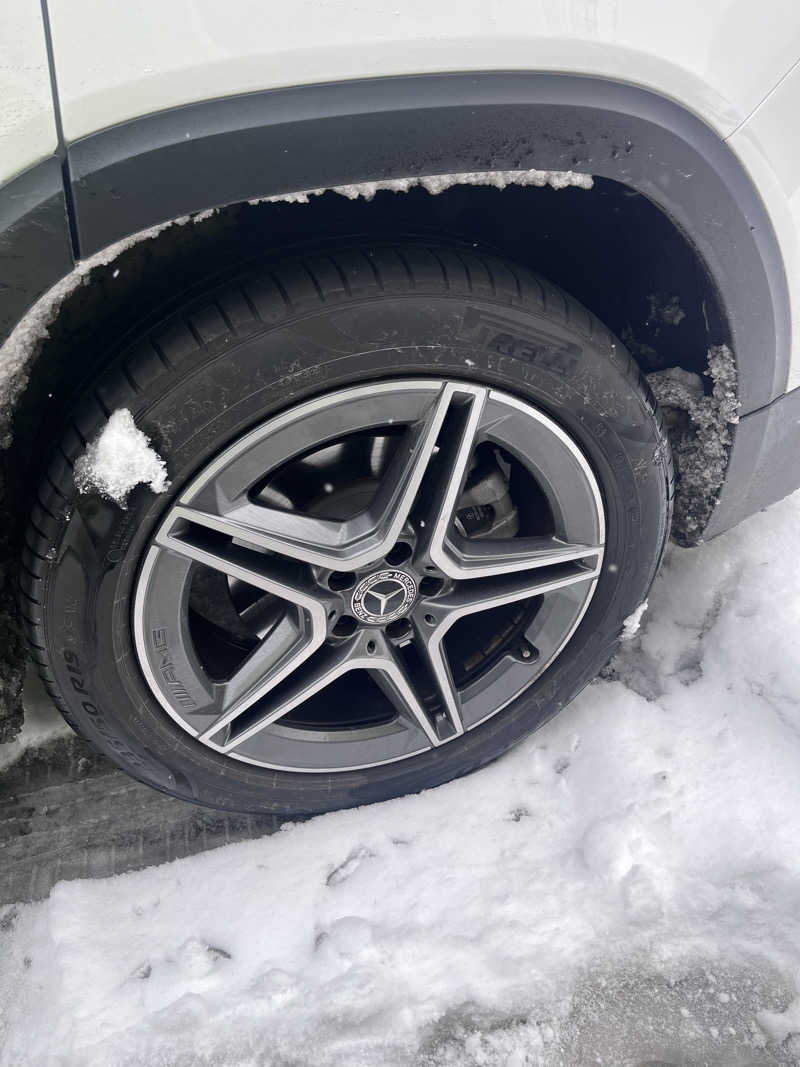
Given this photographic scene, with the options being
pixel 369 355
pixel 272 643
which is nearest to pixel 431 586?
pixel 272 643

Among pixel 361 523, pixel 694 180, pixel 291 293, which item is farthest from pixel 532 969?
pixel 694 180

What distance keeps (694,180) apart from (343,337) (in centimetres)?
64

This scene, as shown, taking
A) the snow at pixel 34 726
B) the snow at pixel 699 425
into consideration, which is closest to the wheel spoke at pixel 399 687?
the snow at pixel 699 425

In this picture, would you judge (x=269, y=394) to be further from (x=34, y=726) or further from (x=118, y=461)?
(x=34, y=726)

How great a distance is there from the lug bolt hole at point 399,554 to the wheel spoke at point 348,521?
0.05 m

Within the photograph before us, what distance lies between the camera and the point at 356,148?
3.67 ft

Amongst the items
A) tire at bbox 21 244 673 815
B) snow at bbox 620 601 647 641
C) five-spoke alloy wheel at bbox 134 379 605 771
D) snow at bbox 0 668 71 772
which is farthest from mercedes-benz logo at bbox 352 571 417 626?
snow at bbox 0 668 71 772

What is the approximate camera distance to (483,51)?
108cm

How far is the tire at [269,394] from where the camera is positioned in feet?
4.14

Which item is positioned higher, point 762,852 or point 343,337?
point 343,337

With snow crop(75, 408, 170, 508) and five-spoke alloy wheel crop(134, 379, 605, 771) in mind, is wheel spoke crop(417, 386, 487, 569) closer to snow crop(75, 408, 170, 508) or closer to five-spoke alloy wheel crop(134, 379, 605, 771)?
five-spoke alloy wheel crop(134, 379, 605, 771)

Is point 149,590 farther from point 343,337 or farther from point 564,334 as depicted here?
point 564,334

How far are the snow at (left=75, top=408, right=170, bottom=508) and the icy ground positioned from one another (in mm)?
971

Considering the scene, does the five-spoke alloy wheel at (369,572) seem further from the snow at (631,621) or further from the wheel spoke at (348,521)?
the snow at (631,621)
